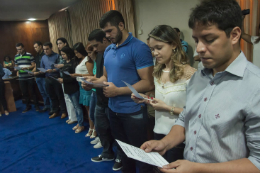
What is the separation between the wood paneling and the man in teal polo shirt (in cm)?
729

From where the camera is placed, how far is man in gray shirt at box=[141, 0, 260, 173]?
2.07 feet

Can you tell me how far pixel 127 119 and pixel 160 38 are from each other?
0.71 metres

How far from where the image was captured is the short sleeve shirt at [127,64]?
153 cm

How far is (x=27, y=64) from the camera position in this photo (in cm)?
466

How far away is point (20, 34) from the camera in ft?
25.0

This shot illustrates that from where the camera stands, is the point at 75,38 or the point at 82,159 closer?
the point at 82,159

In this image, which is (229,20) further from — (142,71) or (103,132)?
(103,132)

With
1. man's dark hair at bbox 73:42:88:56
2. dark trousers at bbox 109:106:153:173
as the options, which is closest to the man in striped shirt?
man's dark hair at bbox 73:42:88:56

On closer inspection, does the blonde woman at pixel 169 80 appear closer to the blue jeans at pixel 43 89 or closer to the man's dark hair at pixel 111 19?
the man's dark hair at pixel 111 19

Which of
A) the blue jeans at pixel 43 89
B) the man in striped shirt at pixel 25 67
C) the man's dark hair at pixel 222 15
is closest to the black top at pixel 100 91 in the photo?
the man's dark hair at pixel 222 15

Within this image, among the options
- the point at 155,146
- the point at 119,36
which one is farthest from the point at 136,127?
the point at 119,36

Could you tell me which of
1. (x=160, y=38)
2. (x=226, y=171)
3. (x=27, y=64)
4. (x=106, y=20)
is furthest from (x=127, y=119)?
(x=27, y=64)

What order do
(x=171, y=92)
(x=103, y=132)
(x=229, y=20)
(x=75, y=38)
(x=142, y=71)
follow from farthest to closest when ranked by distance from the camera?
1. (x=75, y=38)
2. (x=103, y=132)
3. (x=142, y=71)
4. (x=171, y=92)
5. (x=229, y=20)

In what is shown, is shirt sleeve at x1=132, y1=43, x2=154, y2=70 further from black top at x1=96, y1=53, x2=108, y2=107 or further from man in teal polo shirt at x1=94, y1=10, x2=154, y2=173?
black top at x1=96, y1=53, x2=108, y2=107
